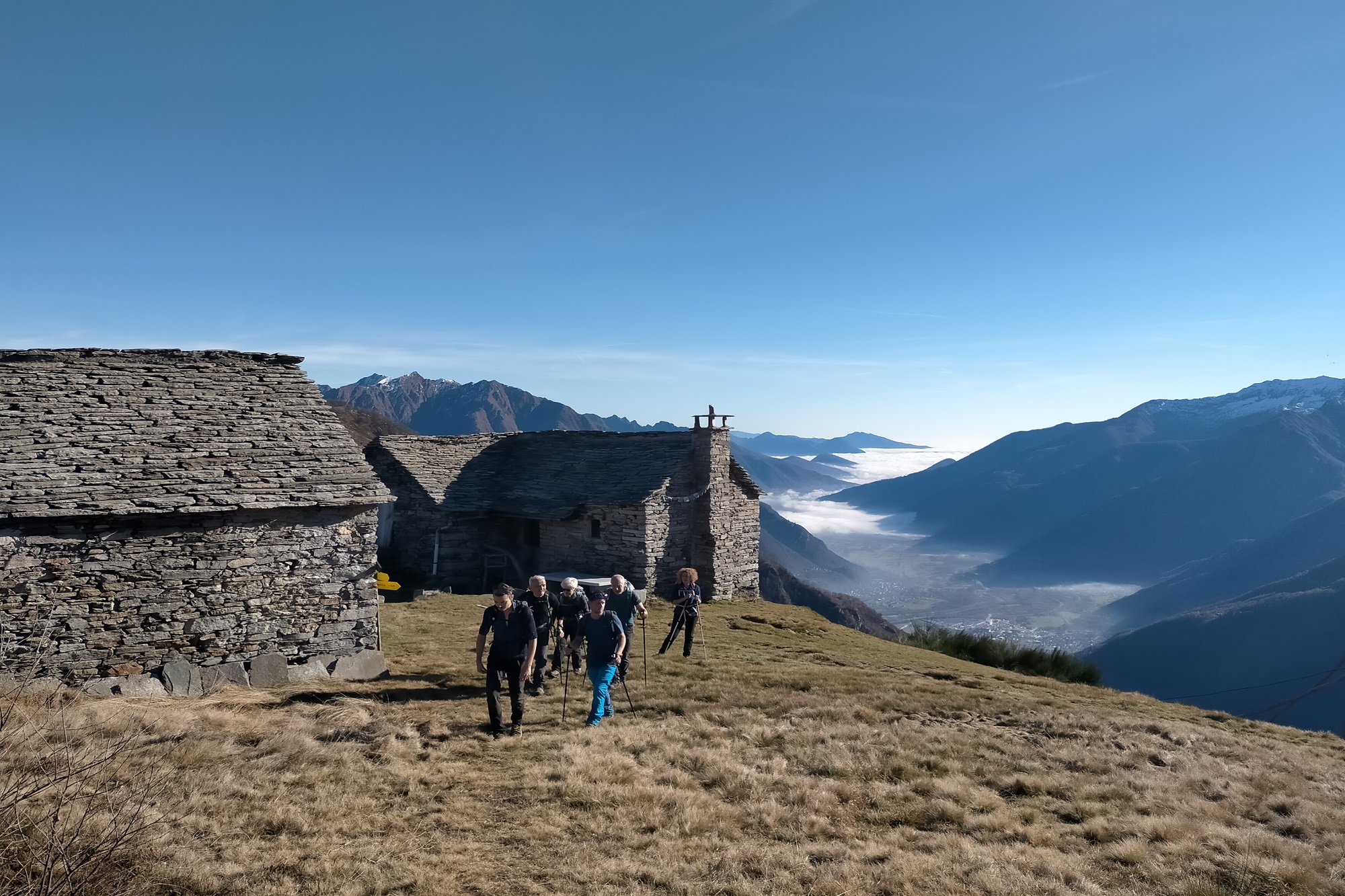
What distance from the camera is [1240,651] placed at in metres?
104

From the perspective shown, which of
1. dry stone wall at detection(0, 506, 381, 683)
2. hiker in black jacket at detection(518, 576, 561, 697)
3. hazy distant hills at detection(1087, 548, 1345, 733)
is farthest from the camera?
hazy distant hills at detection(1087, 548, 1345, 733)

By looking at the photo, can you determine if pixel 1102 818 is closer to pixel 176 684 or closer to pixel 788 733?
pixel 788 733

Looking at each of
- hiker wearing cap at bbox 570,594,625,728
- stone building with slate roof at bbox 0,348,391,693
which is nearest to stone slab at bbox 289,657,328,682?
stone building with slate roof at bbox 0,348,391,693

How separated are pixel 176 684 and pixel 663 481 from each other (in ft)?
63.2

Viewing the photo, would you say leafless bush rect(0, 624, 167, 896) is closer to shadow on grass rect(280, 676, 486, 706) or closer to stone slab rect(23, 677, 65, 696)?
stone slab rect(23, 677, 65, 696)

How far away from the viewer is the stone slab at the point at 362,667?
15.0 m

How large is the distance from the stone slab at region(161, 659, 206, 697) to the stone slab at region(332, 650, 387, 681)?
2387mm

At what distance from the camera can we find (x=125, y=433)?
15117 millimetres

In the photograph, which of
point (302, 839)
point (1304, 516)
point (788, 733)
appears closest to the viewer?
point (302, 839)

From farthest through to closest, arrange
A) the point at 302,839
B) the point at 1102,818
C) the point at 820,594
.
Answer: the point at 820,594 < the point at 1102,818 < the point at 302,839

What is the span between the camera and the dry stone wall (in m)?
12.7

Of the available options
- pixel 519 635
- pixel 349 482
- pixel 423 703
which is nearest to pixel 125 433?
pixel 349 482

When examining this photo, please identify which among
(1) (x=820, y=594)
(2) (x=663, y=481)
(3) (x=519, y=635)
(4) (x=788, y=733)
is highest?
(2) (x=663, y=481)

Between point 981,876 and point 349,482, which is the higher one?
point 349,482
